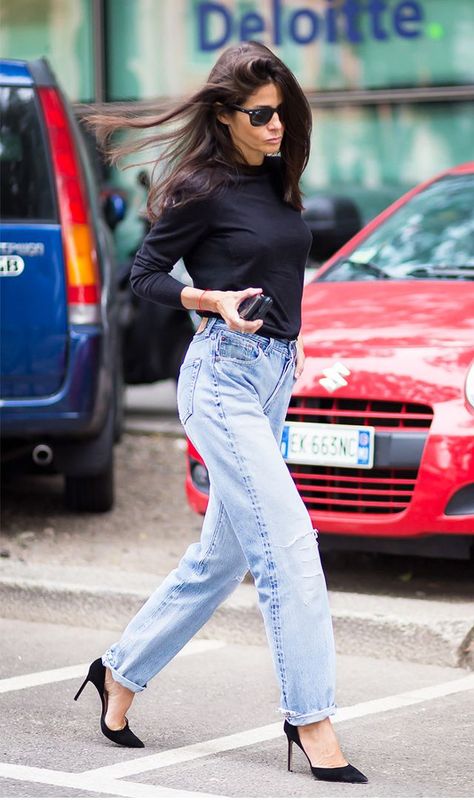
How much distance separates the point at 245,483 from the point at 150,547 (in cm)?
290

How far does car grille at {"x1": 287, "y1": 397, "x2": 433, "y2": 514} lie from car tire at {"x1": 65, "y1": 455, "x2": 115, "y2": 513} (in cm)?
175

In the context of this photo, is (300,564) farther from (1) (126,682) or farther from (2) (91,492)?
(2) (91,492)

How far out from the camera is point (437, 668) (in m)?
5.07

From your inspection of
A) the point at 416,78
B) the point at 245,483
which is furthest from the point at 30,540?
the point at 416,78

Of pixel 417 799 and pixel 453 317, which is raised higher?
pixel 453 317

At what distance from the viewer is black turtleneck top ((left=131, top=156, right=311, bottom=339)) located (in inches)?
149

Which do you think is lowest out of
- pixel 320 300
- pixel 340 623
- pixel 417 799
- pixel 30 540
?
pixel 30 540

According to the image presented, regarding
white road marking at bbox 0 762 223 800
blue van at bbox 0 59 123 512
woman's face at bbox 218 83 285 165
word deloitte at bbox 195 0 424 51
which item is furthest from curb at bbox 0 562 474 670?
word deloitte at bbox 195 0 424 51

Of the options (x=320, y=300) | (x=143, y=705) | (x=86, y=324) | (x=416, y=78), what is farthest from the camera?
(x=416, y=78)

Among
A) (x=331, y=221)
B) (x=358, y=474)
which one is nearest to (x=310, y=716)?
(x=358, y=474)

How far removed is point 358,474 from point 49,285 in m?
1.62

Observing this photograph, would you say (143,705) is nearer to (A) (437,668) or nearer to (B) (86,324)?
(A) (437,668)

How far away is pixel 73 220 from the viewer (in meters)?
6.40

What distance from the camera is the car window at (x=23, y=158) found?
21.1ft
